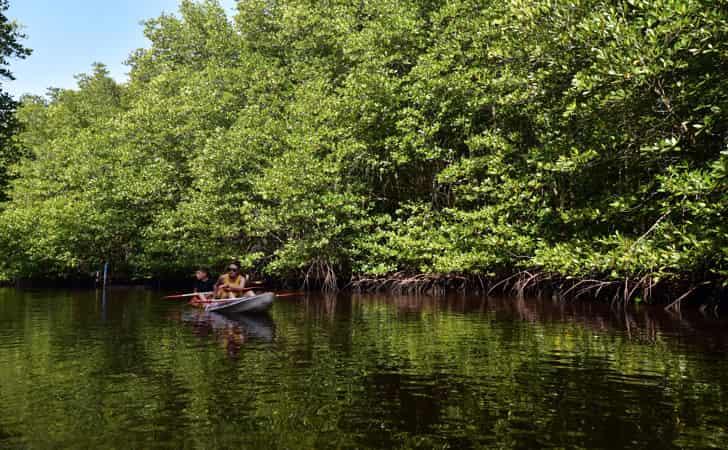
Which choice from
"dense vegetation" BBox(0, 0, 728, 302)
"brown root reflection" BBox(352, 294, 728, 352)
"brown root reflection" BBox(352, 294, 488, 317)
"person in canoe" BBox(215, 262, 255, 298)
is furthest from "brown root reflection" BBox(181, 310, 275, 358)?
"dense vegetation" BBox(0, 0, 728, 302)

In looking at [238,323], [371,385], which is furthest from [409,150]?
[371,385]

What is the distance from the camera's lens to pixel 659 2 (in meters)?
13.3

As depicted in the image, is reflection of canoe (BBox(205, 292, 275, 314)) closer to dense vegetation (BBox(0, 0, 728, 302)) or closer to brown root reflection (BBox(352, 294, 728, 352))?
brown root reflection (BBox(352, 294, 728, 352))

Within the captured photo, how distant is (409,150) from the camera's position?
83.6 ft

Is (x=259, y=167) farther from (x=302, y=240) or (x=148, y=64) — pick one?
(x=148, y=64)

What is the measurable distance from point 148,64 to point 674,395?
45002mm

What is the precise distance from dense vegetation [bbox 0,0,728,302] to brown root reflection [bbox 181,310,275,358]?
Result: 313 inches

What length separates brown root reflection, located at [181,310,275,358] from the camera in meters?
12.3

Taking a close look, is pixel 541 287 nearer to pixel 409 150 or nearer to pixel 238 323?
pixel 409 150

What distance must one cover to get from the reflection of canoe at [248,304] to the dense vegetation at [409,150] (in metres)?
7.21

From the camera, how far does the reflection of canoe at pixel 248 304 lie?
57.7ft

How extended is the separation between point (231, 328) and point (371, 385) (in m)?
7.71

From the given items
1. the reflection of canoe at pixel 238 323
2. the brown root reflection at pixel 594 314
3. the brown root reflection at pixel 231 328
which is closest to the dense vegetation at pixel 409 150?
the brown root reflection at pixel 594 314

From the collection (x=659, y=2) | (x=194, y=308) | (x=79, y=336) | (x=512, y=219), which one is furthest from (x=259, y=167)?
(x=659, y=2)
